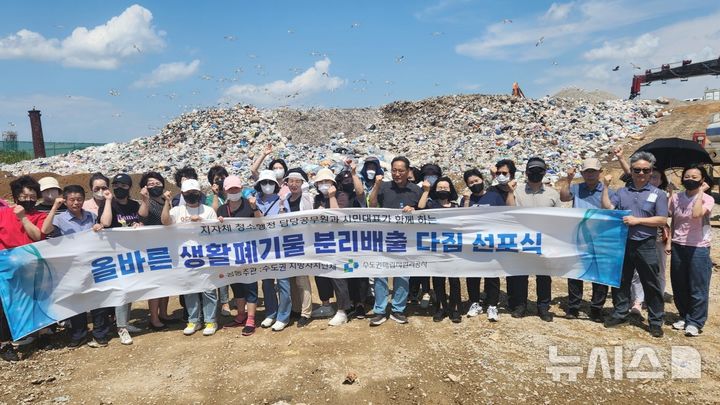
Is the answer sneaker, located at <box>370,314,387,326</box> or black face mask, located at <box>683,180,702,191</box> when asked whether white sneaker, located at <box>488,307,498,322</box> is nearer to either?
Result: sneaker, located at <box>370,314,387,326</box>

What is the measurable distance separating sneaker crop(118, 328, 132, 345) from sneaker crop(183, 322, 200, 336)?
1.71 ft

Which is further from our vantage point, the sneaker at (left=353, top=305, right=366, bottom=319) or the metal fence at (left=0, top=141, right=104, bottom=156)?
the metal fence at (left=0, top=141, right=104, bottom=156)

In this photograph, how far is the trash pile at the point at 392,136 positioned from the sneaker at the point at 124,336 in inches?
433

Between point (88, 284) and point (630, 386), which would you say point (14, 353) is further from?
point (630, 386)

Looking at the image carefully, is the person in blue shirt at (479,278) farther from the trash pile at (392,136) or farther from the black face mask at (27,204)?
the trash pile at (392,136)

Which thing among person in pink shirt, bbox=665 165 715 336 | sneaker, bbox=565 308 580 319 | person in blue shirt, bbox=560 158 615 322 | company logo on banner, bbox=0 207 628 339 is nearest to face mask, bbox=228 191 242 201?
company logo on banner, bbox=0 207 628 339

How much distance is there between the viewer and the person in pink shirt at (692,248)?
4.05 meters

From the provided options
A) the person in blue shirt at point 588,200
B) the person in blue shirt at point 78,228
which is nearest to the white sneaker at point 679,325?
the person in blue shirt at point 588,200

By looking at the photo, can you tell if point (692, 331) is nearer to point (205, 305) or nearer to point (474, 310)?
point (474, 310)

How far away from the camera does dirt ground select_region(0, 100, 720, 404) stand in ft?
11.0

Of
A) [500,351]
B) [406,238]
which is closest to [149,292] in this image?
[406,238]

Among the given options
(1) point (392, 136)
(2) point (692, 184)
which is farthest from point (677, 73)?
(2) point (692, 184)

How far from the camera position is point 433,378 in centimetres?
357

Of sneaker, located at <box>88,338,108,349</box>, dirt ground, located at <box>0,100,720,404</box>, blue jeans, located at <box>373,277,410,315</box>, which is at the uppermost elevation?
blue jeans, located at <box>373,277,410,315</box>
